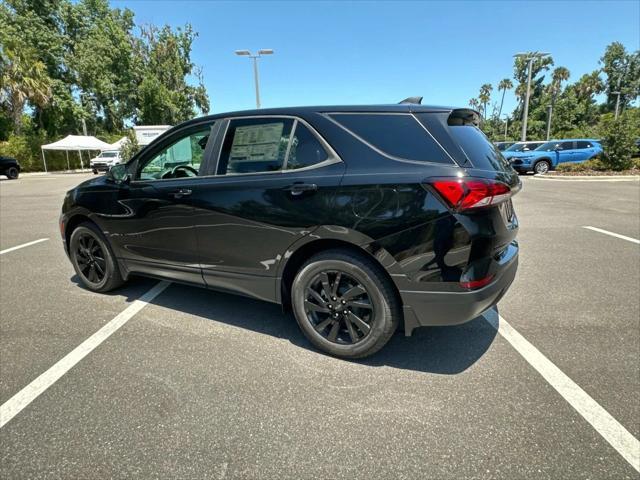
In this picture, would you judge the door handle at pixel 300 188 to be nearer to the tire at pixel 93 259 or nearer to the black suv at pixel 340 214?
the black suv at pixel 340 214

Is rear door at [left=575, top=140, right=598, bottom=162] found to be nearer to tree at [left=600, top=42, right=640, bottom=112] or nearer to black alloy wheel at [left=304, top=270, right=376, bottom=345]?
black alloy wheel at [left=304, top=270, right=376, bottom=345]

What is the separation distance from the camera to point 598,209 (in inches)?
348

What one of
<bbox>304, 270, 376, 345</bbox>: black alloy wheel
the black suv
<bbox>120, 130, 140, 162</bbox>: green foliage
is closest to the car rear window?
the black suv

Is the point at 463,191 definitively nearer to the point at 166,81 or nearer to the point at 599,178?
the point at 599,178

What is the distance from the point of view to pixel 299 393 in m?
2.44

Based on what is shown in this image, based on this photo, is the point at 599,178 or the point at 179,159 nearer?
the point at 179,159

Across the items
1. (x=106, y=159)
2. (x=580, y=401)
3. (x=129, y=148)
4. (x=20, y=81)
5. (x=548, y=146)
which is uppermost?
(x=20, y=81)

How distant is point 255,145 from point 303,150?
48cm

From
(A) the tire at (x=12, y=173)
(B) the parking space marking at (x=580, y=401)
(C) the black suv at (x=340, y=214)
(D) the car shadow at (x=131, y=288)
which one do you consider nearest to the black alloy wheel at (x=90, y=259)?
(D) the car shadow at (x=131, y=288)

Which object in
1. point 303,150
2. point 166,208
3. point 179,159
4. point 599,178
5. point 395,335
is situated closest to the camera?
point 303,150

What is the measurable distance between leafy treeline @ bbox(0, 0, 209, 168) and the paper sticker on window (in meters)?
34.9

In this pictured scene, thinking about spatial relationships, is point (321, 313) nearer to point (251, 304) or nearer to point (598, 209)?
point (251, 304)

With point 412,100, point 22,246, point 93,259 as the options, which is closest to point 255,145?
point 412,100

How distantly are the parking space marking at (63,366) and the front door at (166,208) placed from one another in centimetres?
43
